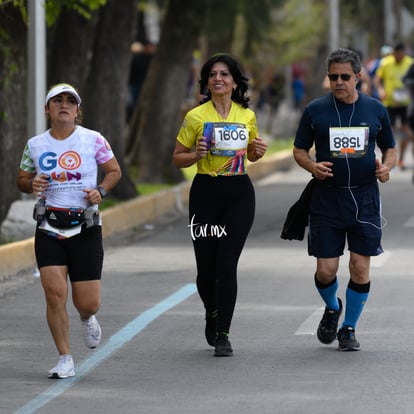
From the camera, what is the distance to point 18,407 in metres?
7.38

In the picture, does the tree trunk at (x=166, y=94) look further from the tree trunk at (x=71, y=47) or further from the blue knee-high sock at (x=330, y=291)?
the blue knee-high sock at (x=330, y=291)

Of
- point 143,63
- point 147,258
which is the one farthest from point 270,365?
point 143,63

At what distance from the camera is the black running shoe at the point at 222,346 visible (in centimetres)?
880

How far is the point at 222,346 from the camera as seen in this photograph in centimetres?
880

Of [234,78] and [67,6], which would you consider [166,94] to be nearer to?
[67,6]

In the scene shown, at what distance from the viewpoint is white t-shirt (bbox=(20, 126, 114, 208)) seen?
26.9 ft

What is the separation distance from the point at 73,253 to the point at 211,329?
1.25 meters

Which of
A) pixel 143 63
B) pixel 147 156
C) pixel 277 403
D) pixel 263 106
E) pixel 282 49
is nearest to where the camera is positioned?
pixel 277 403

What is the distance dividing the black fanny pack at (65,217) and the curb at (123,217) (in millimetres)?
4742

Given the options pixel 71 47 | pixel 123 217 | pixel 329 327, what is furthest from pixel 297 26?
pixel 329 327

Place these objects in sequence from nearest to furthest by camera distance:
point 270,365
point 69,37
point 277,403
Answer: point 277,403 < point 270,365 < point 69,37

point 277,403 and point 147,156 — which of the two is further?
point 147,156

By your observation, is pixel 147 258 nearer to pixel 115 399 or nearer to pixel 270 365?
pixel 270 365

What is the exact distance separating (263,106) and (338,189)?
4346 cm
